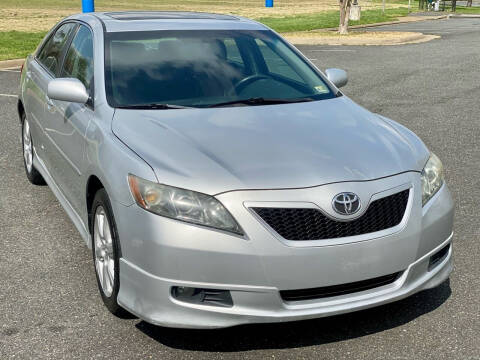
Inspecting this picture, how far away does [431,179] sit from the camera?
4.00 meters

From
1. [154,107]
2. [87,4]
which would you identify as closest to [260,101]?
[154,107]

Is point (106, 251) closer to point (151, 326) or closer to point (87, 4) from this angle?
point (151, 326)

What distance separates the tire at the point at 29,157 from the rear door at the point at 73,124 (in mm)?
1170

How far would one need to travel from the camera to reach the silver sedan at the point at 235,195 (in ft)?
11.2

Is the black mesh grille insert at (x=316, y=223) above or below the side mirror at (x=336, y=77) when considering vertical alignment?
below

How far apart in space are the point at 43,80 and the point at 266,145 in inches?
106

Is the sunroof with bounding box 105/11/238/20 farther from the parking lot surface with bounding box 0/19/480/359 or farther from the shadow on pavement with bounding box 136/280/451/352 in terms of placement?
the shadow on pavement with bounding box 136/280/451/352

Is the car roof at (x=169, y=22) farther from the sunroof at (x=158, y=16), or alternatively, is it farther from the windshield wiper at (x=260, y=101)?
the windshield wiper at (x=260, y=101)

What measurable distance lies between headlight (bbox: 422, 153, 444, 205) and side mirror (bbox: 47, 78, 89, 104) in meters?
2.12

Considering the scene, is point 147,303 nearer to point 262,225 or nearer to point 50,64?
point 262,225

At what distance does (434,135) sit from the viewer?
887 centimetres

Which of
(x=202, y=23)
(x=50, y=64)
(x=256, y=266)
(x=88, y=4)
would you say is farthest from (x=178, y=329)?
(x=88, y=4)

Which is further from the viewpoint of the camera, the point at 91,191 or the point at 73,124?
the point at 73,124

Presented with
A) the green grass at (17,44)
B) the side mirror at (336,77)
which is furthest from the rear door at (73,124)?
the green grass at (17,44)
